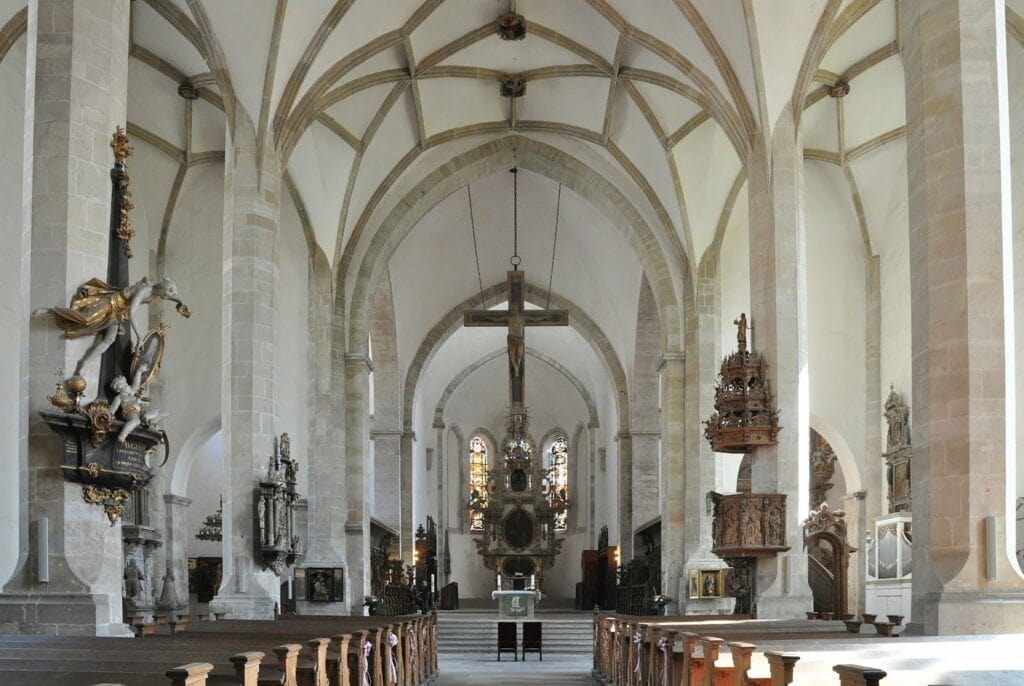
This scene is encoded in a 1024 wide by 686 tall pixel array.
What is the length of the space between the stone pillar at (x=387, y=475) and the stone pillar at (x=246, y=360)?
1464 cm

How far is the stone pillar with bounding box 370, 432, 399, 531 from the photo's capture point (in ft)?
98.9

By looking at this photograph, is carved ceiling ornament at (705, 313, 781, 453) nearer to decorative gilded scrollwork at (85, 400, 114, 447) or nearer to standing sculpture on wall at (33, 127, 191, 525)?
standing sculpture on wall at (33, 127, 191, 525)

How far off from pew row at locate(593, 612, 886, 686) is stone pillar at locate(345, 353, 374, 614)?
763 cm

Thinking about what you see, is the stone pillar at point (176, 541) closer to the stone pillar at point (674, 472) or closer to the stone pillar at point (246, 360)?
the stone pillar at point (246, 360)

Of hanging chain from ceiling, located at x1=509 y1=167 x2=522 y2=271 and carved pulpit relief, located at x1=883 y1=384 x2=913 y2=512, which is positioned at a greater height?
hanging chain from ceiling, located at x1=509 y1=167 x2=522 y2=271

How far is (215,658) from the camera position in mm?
7066

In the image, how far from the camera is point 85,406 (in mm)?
9266

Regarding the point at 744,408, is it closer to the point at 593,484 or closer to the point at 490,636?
the point at 490,636

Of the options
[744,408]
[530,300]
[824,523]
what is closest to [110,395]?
[744,408]

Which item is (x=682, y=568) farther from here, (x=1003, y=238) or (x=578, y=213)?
(x=1003, y=238)

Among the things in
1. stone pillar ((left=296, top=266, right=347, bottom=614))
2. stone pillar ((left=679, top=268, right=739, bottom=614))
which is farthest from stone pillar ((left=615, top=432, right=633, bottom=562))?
stone pillar ((left=296, top=266, right=347, bottom=614))

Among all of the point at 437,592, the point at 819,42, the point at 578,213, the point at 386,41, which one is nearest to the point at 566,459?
the point at 437,592

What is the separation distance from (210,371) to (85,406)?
12293 mm

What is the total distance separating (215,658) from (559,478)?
35.1 m
